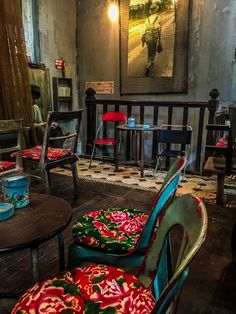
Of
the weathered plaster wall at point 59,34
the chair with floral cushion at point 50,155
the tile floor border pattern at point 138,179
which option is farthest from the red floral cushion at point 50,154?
the weathered plaster wall at point 59,34

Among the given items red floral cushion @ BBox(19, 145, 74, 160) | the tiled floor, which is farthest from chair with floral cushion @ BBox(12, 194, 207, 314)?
red floral cushion @ BBox(19, 145, 74, 160)

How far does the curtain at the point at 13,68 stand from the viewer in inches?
142

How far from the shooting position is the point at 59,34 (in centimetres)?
545

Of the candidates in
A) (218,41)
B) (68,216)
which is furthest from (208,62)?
(68,216)

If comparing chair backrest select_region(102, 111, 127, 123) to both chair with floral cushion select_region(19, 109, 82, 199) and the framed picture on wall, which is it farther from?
chair with floral cushion select_region(19, 109, 82, 199)

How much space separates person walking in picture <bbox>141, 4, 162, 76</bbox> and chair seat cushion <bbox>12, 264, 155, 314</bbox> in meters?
4.73

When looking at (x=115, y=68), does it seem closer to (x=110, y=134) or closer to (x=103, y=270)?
(x=110, y=134)

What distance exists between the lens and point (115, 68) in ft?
18.4

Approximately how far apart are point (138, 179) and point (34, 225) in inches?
113

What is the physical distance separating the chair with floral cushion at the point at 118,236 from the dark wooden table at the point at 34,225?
0.13m

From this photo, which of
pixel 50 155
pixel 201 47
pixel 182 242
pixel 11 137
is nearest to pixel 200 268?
pixel 182 242

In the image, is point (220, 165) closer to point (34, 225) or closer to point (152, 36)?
point (34, 225)

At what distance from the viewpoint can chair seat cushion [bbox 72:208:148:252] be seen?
1266 mm

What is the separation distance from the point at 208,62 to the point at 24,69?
3.15m
